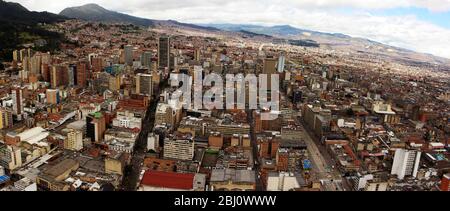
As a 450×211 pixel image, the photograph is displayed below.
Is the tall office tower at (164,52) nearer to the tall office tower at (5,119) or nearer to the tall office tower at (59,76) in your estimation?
the tall office tower at (59,76)

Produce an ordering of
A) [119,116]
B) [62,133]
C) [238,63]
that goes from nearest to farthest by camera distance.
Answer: [62,133] < [119,116] < [238,63]

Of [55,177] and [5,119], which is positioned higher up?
[5,119]

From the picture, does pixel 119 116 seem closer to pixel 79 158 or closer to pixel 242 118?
pixel 79 158

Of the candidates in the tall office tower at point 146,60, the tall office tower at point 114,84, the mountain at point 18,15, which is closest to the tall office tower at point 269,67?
the tall office tower at point 146,60

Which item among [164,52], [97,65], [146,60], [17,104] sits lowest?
[17,104]

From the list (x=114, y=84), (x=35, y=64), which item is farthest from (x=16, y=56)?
(x=114, y=84)

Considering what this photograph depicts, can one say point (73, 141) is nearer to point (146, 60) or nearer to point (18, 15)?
point (146, 60)
